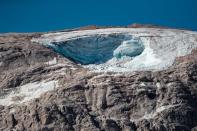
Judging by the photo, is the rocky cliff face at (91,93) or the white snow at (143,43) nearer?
the rocky cliff face at (91,93)

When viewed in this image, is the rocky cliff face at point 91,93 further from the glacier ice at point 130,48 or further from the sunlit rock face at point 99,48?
the glacier ice at point 130,48

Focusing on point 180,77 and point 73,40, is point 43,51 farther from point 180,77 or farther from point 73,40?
point 180,77

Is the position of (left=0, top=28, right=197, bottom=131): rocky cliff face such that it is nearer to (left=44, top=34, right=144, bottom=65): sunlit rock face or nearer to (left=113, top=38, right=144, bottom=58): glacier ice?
(left=44, top=34, right=144, bottom=65): sunlit rock face

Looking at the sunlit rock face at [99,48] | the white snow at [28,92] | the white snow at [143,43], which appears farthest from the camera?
the sunlit rock face at [99,48]

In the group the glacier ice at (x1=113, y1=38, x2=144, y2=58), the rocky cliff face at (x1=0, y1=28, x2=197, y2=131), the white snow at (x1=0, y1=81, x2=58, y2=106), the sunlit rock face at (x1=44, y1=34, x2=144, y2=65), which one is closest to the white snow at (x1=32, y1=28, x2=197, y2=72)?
the sunlit rock face at (x1=44, y1=34, x2=144, y2=65)

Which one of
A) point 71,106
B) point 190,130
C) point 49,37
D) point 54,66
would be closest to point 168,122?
point 190,130

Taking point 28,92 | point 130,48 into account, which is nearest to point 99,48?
point 130,48

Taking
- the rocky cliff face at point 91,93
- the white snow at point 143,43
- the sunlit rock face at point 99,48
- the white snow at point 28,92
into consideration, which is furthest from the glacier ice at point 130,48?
the white snow at point 28,92

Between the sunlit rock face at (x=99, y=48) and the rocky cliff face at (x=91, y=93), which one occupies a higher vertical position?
the sunlit rock face at (x=99, y=48)
